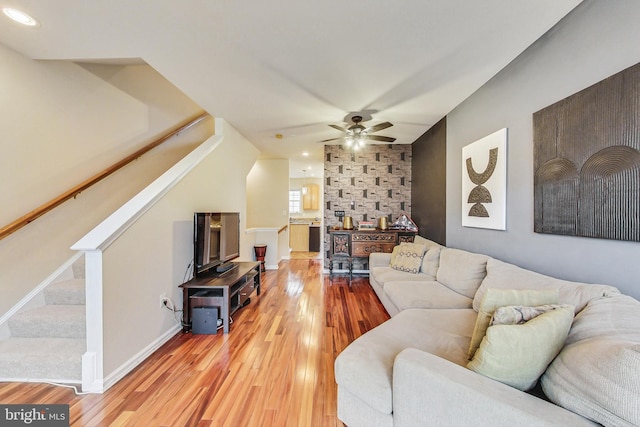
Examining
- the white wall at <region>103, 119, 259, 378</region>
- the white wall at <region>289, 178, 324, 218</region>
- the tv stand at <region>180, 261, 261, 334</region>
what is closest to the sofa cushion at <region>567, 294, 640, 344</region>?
the tv stand at <region>180, 261, 261, 334</region>

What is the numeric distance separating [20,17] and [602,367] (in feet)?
12.0

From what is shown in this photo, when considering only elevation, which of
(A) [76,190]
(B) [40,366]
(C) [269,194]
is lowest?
(B) [40,366]

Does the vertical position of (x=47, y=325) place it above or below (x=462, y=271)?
below

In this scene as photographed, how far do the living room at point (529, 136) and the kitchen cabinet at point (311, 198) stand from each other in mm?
5361

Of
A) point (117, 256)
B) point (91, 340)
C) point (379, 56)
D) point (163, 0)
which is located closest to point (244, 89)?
point (163, 0)

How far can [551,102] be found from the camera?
181 centimetres

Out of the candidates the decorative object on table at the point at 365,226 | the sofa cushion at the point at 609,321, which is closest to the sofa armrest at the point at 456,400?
the sofa cushion at the point at 609,321

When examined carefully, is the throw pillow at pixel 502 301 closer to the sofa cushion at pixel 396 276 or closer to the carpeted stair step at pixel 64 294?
the sofa cushion at pixel 396 276

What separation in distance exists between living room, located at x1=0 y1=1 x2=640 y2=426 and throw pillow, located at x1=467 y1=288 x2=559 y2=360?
19.4 inches

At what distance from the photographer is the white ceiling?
1571 millimetres

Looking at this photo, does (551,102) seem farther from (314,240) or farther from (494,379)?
(314,240)

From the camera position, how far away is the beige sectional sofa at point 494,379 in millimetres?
790

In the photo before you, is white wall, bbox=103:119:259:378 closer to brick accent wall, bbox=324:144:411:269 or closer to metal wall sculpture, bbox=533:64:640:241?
brick accent wall, bbox=324:144:411:269

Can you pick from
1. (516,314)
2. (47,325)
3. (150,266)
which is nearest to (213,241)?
(150,266)
